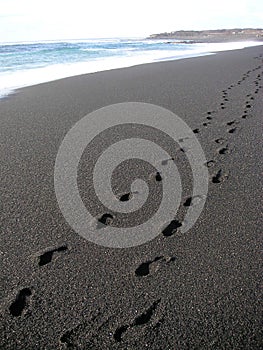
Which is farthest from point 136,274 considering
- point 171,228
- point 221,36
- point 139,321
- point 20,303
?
point 221,36

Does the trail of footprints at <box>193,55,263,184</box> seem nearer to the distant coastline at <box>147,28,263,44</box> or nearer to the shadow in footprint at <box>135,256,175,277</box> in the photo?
the shadow in footprint at <box>135,256,175,277</box>

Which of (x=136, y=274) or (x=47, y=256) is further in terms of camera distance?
(x=47, y=256)

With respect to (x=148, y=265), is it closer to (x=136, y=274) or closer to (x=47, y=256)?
(x=136, y=274)

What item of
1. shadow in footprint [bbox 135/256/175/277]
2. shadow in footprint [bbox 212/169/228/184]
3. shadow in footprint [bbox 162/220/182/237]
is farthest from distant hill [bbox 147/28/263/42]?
shadow in footprint [bbox 135/256/175/277]

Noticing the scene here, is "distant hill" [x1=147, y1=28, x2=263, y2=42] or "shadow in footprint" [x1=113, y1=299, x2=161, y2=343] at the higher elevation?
"distant hill" [x1=147, y1=28, x2=263, y2=42]

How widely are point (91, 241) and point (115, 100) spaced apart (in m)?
5.49

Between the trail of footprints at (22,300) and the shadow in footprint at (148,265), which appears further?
the shadow in footprint at (148,265)

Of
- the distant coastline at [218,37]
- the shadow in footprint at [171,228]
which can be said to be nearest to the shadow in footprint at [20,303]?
the shadow in footprint at [171,228]

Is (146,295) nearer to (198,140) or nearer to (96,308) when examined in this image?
(96,308)

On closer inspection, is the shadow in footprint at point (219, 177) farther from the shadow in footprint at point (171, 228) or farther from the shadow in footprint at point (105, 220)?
the shadow in footprint at point (105, 220)

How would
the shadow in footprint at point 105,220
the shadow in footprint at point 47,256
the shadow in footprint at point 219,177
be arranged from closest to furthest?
Result: the shadow in footprint at point 47,256 < the shadow in footprint at point 105,220 < the shadow in footprint at point 219,177

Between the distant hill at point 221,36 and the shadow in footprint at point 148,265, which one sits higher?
the distant hill at point 221,36

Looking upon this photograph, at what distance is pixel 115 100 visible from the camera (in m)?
7.77

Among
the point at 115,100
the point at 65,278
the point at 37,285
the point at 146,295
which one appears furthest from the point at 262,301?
the point at 115,100
